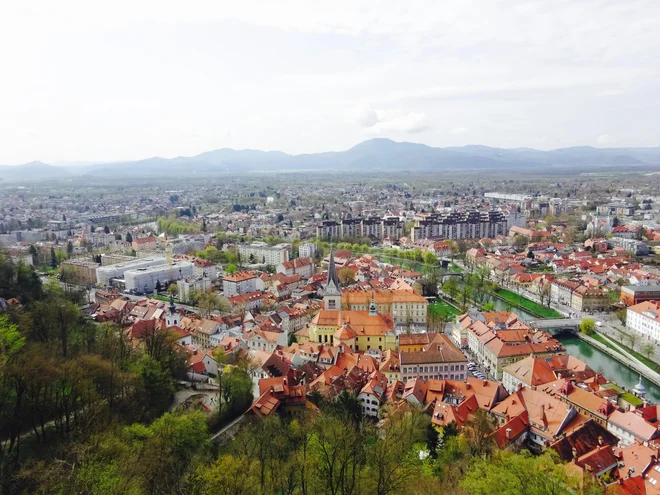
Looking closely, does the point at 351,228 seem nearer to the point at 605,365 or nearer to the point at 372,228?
the point at 372,228

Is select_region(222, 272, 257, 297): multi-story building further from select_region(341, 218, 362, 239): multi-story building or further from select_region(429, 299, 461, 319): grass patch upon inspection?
select_region(341, 218, 362, 239): multi-story building

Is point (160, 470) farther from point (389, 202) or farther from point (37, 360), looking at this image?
point (389, 202)

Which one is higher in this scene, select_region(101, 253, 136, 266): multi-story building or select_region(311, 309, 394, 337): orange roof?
select_region(311, 309, 394, 337): orange roof

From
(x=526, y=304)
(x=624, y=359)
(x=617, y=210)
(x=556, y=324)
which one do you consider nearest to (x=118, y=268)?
(x=526, y=304)

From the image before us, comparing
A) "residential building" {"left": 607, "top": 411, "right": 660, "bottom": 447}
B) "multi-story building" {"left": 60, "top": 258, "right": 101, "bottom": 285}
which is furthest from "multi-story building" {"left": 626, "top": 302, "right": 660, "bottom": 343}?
"multi-story building" {"left": 60, "top": 258, "right": 101, "bottom": 285}

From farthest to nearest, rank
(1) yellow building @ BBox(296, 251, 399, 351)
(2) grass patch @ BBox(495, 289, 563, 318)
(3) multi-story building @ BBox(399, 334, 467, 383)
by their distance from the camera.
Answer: (2) grass patch @ BBox(495, 289, 563, 318)
(1) yellow building @ BBox(296, 251, 399, 351)
(3) multi-story building @ BBox(399, 334, 467, 383)

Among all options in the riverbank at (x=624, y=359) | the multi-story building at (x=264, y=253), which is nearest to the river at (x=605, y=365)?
the riverbank at (x=624, y=359)

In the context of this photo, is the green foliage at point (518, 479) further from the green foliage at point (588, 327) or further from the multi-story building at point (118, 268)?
the multi-story building at point (118, 268)
